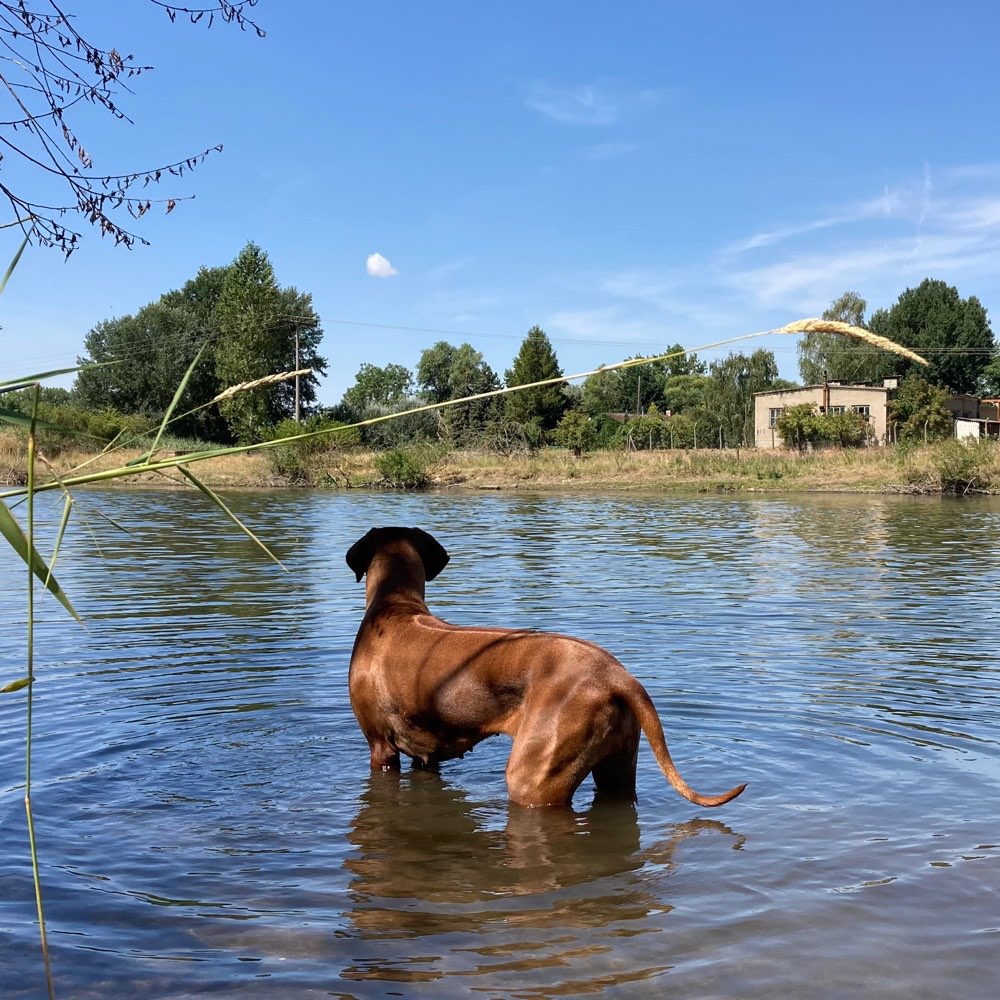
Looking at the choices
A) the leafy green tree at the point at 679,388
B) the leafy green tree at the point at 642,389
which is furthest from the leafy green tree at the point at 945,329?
the leafy green tree at the point at 642,389

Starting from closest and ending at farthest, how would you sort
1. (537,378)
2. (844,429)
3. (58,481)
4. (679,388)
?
(58,481)
(844,429)
(537,378)
(679,388)

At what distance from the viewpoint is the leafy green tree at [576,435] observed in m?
64.3

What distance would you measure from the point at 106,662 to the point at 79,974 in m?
6.05

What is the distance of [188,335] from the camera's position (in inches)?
3430

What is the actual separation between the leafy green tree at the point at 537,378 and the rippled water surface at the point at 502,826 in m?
66.3

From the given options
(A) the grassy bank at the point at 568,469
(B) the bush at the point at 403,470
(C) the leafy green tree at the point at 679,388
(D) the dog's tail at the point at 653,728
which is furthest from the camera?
(C) the leafy green tree at the point at 679,388

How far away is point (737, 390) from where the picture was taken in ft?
262

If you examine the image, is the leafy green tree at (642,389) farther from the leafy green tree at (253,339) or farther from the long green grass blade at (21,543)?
the long green grass blade at (21,543)

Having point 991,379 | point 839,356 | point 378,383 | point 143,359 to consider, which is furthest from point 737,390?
point 378,383

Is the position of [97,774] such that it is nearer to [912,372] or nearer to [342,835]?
[342,835]

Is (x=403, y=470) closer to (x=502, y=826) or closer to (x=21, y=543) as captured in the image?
(x=502, y=826)

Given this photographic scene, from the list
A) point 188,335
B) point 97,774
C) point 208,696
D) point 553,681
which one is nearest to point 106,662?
point 208,696

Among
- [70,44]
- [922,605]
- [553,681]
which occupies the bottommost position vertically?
[922,605]

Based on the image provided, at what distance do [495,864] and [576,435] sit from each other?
60.1m
